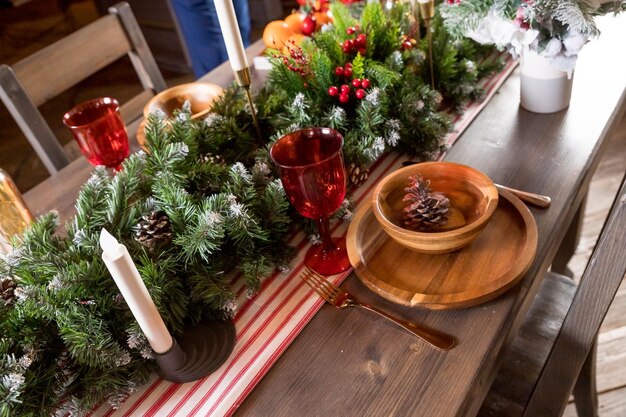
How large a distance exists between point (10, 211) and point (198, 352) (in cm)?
41

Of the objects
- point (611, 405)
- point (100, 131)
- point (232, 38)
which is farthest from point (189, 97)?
point (611, 405)

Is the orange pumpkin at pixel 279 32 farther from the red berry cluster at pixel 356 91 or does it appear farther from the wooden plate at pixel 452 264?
the wooden plate at pixel 452 264

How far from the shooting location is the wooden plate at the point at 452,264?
0.62 meters

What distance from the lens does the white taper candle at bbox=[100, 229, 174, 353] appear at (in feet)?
1.60

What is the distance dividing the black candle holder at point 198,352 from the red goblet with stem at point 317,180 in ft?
0.49

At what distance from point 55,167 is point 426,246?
3.08 feet

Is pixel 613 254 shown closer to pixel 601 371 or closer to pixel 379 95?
pixel 379 95

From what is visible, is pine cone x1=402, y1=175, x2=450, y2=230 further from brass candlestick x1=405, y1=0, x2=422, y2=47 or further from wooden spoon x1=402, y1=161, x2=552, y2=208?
brass candlestick x1=405, y1=0, x2=422, y2=47

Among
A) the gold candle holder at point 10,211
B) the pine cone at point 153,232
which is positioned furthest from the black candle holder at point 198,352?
the gold candle holder at point 10,211

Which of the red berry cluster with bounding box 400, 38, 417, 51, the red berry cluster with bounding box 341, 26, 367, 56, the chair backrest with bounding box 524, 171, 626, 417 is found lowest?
the chair backrest with bounding box 524, 171, 626, 417

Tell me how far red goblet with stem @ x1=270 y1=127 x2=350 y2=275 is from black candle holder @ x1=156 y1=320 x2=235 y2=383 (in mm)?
149

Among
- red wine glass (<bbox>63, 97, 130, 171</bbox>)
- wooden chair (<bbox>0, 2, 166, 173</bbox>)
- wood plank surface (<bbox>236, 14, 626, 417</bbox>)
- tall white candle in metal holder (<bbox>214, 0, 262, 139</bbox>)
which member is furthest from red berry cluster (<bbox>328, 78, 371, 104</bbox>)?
wooden chair (<bbox>0, 2, 166, 173</bbox>)

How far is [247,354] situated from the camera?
0.62 metres

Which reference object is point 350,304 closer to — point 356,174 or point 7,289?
point 356,174
